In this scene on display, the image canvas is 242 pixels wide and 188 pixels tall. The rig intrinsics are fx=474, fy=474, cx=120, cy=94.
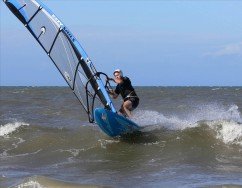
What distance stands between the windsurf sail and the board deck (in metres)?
0.24

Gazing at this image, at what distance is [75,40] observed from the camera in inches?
358

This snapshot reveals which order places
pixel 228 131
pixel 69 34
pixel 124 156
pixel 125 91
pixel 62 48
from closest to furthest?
pixel 124 156 → pixel 69 34 → pixel 62 48 → pixel 125 91 → pixel 228 131

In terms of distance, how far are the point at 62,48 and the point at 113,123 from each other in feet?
5.79

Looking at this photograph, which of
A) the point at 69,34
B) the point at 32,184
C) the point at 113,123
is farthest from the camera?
the point at 113,123

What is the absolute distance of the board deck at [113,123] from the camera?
9.01 m

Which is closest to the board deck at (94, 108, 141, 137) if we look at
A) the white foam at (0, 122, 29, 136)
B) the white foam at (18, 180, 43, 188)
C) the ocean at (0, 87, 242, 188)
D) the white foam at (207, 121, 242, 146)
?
the ocean at (0, 87, 242, 188)

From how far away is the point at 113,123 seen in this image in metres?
9.30

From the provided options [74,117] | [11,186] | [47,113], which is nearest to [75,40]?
[11,186]


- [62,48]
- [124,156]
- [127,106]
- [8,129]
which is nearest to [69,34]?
[62,48]

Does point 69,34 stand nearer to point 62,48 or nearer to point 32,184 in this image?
point 62,48

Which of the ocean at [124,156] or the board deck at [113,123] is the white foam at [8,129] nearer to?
the ocean at [124,156]

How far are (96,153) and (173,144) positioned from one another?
1.61 m

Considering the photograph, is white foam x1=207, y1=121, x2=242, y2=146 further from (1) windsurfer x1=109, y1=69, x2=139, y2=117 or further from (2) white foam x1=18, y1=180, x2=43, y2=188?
(2) white foam x1=18, y1=180, x2=43, y2=188

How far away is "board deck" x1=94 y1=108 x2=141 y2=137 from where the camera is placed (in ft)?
29.6
